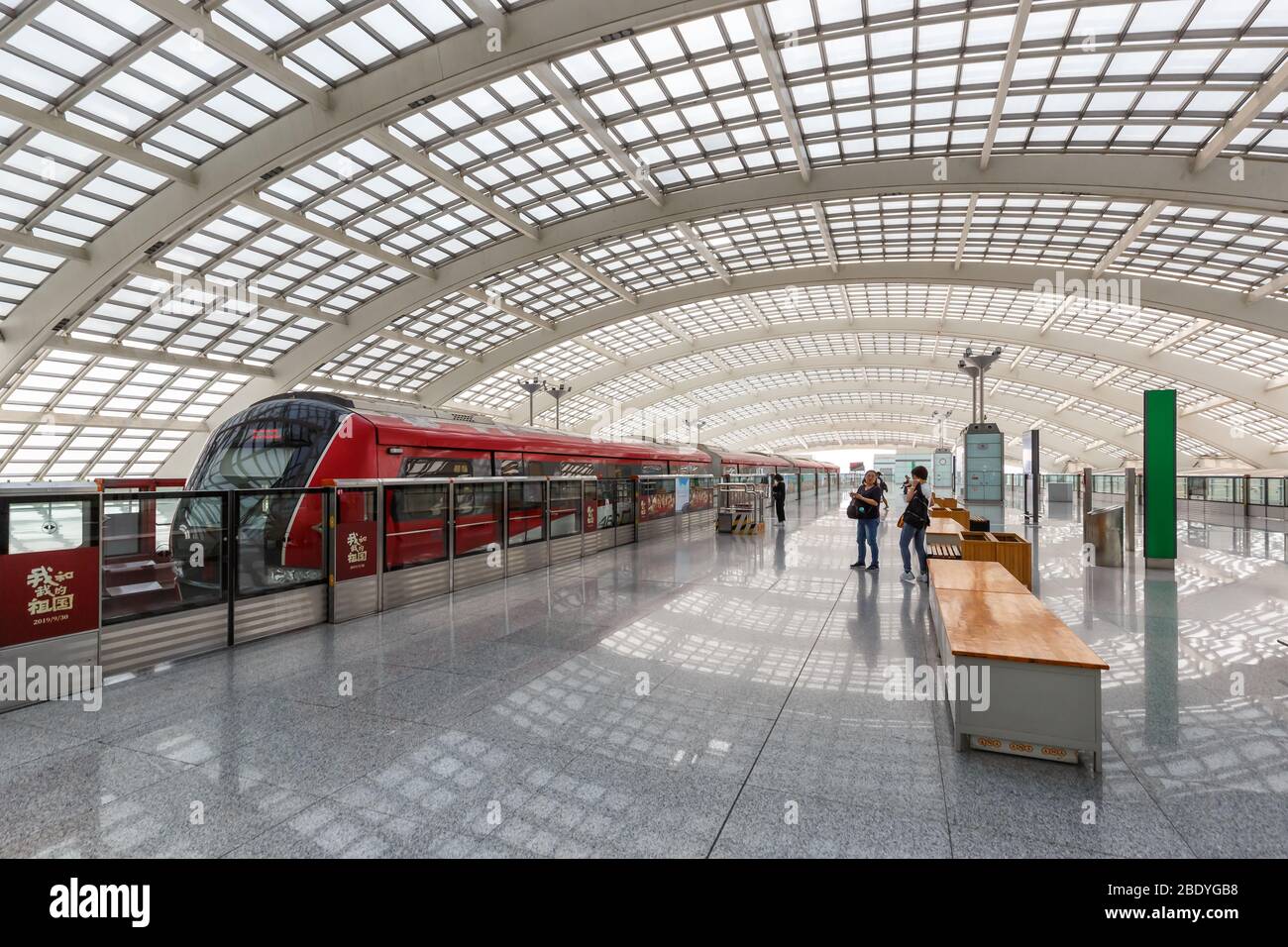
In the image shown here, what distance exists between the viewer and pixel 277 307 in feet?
91.7

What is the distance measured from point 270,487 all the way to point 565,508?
540 centimetres

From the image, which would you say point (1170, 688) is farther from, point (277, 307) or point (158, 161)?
point (277, 307)

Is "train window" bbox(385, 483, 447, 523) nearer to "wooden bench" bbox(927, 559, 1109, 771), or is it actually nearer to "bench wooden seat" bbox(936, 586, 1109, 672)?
"bench wooden seat" bbox(936, 586, 1109, 672)

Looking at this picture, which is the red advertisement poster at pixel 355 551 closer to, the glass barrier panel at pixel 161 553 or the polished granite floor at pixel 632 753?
the polished granite floor at pixel 632 753

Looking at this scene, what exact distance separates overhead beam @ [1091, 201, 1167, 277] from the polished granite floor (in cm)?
2235

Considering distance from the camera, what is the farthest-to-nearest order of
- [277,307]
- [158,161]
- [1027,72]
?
[277,307], [158,161], [1027,72]

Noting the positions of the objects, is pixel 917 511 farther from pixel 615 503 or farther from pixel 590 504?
pixel 615 503

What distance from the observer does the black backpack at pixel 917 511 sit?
28.7 feet

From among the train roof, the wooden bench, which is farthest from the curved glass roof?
the wooden bench

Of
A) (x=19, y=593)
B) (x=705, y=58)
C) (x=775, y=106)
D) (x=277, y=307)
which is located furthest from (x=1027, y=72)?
(x=277, y=307)

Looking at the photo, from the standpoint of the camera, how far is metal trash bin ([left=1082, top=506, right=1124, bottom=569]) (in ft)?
34.0

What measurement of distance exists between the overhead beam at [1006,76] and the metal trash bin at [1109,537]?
12.1 m

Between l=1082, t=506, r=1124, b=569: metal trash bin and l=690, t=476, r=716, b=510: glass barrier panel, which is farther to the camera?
l=690, t=476, r=716, b=510: glass barrier panel
